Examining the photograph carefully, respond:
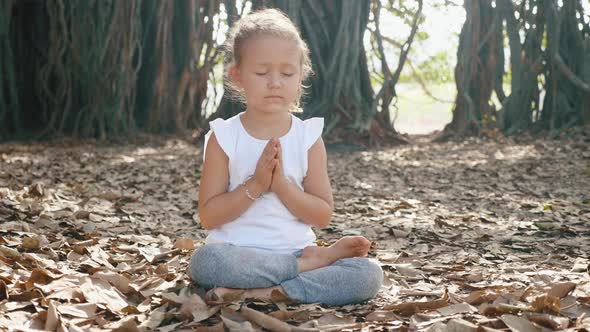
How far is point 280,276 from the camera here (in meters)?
2.01

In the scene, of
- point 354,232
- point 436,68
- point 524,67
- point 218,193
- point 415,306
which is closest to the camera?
point 415,306

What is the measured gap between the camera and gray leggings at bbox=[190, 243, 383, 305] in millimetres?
1982

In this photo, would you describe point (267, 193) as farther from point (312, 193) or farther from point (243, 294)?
point (243, 294)

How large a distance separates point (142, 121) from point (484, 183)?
3.83 meters

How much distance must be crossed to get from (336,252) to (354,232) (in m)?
0.99

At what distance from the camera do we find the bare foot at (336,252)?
2.08 metres

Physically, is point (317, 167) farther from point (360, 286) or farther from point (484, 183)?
point (484, 183)

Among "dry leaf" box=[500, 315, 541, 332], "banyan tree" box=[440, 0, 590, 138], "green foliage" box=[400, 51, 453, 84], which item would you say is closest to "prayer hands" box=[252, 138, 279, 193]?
"dry leaf" box=[500, 315, 541, 332]

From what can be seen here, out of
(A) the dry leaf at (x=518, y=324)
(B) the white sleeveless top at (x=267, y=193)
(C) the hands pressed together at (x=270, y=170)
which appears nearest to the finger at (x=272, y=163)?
(C) the hands pressed together at (x=270, y=170)

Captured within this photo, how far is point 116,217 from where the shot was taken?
3.25 m

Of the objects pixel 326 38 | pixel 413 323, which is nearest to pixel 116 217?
pixel 413 323

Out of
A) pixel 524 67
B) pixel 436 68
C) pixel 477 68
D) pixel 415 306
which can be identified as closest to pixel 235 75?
pixel 415 306

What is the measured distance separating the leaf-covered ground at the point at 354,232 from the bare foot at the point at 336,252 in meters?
0.14

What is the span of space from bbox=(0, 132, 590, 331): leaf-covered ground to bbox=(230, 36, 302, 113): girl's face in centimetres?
53
